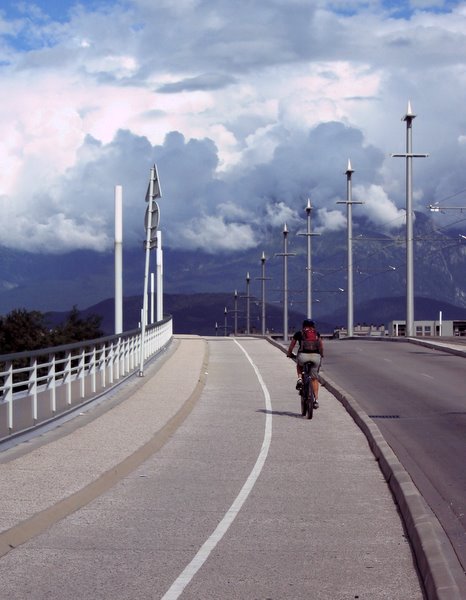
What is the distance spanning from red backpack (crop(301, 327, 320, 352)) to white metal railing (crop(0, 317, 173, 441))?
14.1ft

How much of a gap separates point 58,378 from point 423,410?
758 cm

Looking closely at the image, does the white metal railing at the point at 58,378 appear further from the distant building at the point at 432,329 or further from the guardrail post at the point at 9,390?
the distant building at the point at 432,329

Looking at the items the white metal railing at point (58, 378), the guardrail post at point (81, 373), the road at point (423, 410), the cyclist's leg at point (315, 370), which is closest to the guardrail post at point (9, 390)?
the white metal railing at point (58, 378)

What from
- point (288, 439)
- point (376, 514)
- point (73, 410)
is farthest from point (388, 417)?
point (376, 514)

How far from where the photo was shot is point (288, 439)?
17656mm

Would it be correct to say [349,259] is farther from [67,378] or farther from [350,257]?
[67,378]

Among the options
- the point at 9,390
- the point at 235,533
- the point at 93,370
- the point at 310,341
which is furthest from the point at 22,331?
the point at 235,533

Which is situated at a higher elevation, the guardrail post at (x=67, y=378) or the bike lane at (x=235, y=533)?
the guardrail post at (x=67, y=378)

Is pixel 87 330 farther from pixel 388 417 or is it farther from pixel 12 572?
pixel 12 572

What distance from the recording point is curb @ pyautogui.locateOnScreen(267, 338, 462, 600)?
7422 mm

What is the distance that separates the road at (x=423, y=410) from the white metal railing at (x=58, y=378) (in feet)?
18.0

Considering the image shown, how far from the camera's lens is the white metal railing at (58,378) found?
603 inches

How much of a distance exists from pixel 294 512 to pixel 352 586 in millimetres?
3057

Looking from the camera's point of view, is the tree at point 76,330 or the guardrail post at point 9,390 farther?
the tree at point 76,330
